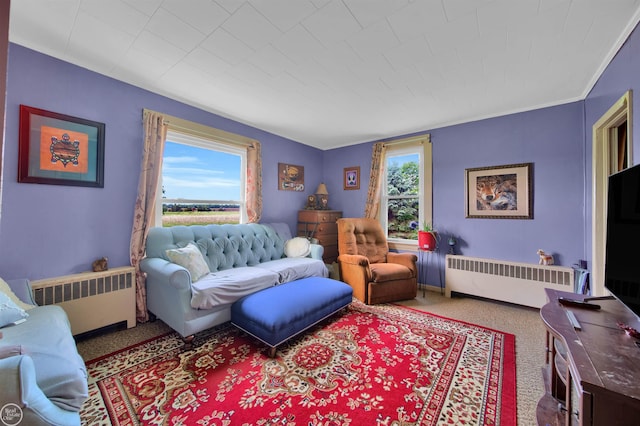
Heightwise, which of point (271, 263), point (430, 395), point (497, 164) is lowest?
point (430, 395)

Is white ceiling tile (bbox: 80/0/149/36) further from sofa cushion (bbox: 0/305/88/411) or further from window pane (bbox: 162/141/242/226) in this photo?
sofa cushion (bbox: 0/305/88/411)

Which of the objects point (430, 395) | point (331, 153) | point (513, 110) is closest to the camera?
point (430, 395)

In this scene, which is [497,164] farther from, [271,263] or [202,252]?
[202,252]

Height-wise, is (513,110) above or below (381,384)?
above

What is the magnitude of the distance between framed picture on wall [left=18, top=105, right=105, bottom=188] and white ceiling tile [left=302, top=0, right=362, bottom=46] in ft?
7.31

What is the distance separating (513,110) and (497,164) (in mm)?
683

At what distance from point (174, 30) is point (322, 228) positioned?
3095 millimetres

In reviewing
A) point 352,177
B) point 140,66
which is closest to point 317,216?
point 352,177

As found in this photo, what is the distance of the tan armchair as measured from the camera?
310cm

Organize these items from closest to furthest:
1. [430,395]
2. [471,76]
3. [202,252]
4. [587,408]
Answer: [587,408]
[430,395]
[471,76]
[202,252]

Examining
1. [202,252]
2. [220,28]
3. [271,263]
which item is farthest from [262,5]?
[271,263]

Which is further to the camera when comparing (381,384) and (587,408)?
(381,384)

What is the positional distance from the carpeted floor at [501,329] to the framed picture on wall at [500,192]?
46.8 inches

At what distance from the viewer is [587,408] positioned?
80cm
